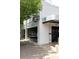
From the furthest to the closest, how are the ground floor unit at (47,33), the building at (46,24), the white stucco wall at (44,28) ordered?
the ground floor unit at (47,33) < the white stucco wall at (44,28) < the building at (46,24)

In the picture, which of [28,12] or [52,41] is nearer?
[28,12]

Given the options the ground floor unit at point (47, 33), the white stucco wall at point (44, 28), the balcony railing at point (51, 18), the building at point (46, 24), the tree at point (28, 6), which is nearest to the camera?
the tree at point (28, 6)

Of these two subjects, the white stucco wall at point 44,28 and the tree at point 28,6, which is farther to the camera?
the white stucco wall at point 44,28

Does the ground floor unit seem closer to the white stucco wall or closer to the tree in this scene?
the white stucco wall

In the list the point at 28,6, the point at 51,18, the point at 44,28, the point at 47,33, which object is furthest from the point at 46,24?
the point at 28,6

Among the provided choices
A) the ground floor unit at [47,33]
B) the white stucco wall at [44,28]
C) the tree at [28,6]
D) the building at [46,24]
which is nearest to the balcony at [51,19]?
the building at [46,24]

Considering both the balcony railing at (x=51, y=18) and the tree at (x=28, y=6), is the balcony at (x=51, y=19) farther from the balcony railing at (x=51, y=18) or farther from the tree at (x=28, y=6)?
the tree at (x=28, y=6)

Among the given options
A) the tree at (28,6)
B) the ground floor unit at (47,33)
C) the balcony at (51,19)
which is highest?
the tree at (28,6)

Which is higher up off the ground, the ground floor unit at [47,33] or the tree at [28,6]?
the tree at [28,6]
